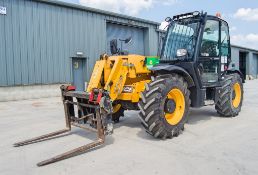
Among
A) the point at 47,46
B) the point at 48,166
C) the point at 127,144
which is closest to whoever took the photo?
the point at 48,166

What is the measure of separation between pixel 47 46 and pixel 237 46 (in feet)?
93.2

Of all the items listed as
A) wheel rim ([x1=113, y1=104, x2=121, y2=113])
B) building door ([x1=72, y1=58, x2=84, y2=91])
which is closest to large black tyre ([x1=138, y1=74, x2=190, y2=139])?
wheel rim ([x1=113, y1=104, x2=121, y2=113])

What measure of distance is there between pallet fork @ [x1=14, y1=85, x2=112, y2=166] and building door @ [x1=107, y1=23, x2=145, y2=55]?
11.1m

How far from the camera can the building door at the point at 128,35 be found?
58.5ft

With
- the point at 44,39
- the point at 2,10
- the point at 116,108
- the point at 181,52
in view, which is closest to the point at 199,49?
the point at 181,52

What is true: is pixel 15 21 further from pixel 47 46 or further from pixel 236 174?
pixel 236 174

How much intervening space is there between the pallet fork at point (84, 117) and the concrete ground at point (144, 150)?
120 mm

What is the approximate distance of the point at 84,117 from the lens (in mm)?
5801

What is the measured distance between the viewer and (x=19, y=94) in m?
13.3

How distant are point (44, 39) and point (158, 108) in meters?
10.4

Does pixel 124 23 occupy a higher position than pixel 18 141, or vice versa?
pixel 124 23

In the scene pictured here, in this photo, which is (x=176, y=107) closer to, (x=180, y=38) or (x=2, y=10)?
(x=180, y=38)

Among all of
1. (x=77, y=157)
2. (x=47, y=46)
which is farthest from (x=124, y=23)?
(x=77, y=157)

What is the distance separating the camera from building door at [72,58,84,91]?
52.1 feet
